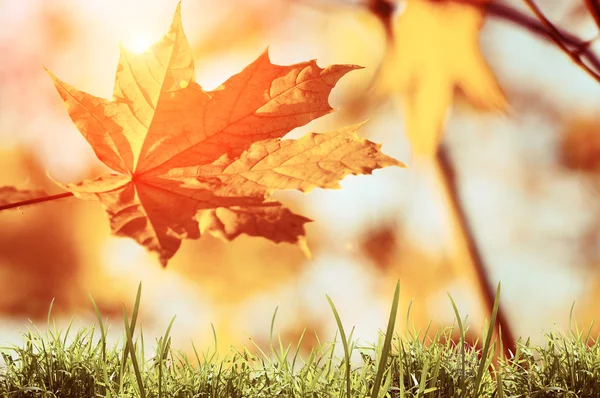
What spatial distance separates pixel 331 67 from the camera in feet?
1.43

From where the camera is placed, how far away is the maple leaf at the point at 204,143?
440mm

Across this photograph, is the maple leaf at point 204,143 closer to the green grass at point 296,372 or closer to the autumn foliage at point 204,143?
the autumn foliage at point 204,143

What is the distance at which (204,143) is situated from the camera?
0.46m

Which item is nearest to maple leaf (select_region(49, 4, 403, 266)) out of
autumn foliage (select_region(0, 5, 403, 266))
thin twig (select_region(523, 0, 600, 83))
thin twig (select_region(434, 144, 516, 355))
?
autumn foliage (select_region(0, 5, 403, 266))

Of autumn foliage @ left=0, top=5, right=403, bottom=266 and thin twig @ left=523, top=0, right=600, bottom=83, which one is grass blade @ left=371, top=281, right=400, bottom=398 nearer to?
autumn foliage @ left=0, top=5, right=403, bottom=266

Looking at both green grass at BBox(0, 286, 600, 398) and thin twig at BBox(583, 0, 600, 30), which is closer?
green grass at BBox(0, 286, 600, 398)

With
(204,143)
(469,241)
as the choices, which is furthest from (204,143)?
(469,241)

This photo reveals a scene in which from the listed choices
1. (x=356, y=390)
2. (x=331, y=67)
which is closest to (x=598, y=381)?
(x=356, y=390)

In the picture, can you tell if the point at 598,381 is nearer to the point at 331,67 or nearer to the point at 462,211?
the point at 462,211

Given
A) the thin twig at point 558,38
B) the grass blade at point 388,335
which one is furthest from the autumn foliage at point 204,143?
the thin twig at point 558,38

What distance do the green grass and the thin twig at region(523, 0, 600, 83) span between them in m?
0.38

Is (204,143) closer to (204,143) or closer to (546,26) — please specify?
(204,143)

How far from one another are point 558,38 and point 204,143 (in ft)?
1.86

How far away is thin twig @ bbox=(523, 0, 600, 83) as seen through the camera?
757 mm
